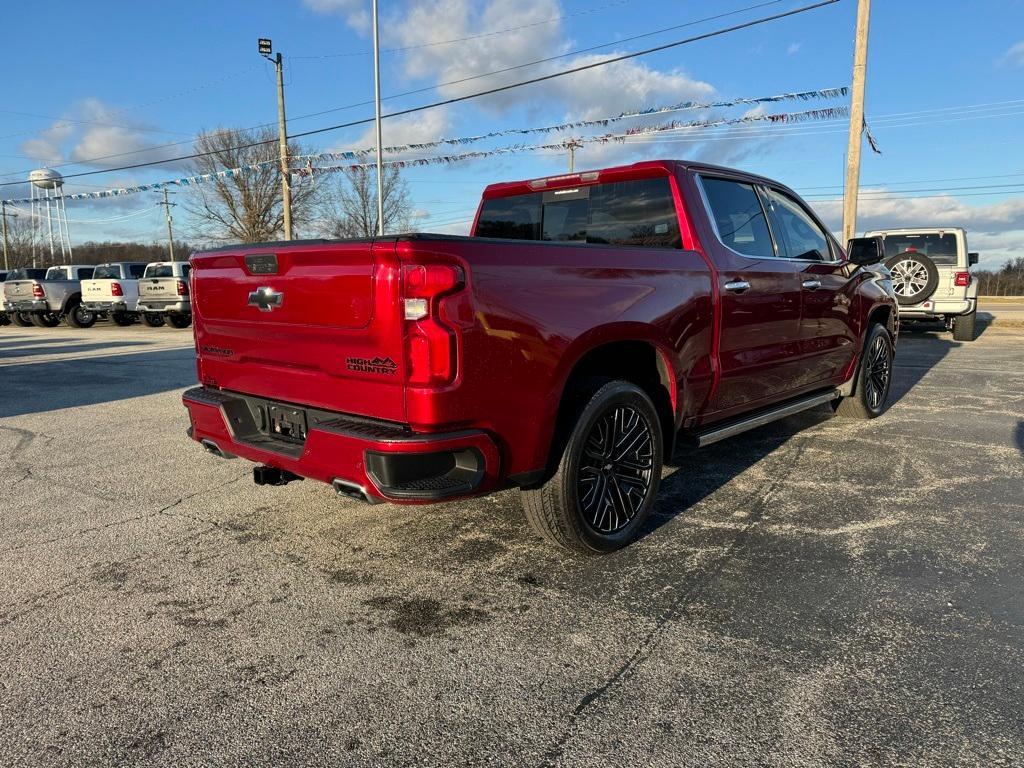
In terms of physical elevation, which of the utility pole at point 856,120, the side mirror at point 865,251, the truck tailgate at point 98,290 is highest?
the utility pole at point 856,120

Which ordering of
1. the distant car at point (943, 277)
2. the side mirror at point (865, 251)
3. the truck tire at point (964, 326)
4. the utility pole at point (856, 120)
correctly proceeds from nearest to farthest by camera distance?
the side mirror at point (865, 251) → the distant car at point (943, 277) → the truck tire at point (964, 326) → the utility pole at point (856, 120)

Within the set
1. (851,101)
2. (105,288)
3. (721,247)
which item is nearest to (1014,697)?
(721,247)

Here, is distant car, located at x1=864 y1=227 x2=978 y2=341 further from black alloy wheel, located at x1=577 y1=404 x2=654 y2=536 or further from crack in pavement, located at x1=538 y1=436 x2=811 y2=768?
black alloy wheel, located at x1=577 y1=404 x2=654 y2=536

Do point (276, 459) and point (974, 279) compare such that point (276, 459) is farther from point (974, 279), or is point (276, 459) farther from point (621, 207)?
point (974, 279)

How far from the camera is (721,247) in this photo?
3.99 metres

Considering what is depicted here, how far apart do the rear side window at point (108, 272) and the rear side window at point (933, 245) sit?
19.9m

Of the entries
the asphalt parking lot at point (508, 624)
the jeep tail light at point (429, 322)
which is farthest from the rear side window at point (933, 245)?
the jeep tail light at point (429, 322)

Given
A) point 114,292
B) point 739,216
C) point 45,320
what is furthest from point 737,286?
point 45,320

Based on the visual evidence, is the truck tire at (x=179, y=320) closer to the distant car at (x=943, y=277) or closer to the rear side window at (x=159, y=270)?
the rear side window at (x=159, y=270)

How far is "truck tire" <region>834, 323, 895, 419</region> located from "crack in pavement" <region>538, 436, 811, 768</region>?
216cm

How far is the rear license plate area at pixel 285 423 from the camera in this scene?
9.95 feet

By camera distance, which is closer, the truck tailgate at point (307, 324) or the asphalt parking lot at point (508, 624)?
the asphalt parking lot at point (508, 624)

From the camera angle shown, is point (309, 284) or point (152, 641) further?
point (309, 284)

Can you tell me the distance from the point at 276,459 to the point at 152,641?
2.83 ft
